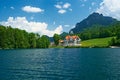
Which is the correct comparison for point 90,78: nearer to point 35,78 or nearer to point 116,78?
point 116,78

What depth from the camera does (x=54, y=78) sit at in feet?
154

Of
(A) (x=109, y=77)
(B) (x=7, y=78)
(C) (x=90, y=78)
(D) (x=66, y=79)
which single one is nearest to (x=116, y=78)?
(A) (x=109, y=77)

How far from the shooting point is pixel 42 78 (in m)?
47.0

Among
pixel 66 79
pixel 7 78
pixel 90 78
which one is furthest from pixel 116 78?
pixel 7 78

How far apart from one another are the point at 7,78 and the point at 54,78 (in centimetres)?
908

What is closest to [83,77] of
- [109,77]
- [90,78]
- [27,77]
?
[90,78]

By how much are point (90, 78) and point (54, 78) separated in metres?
6.78

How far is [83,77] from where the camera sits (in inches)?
1868

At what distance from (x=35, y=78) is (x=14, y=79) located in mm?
3926

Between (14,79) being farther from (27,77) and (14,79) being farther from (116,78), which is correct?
(116,78)

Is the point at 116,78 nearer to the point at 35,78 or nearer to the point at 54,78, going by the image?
the point at 54,78

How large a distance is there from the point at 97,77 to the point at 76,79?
4.55 meters

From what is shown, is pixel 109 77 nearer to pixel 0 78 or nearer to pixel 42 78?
pixel 42 78

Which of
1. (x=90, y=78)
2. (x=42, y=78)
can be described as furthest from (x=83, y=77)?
(x=42, y=78)
